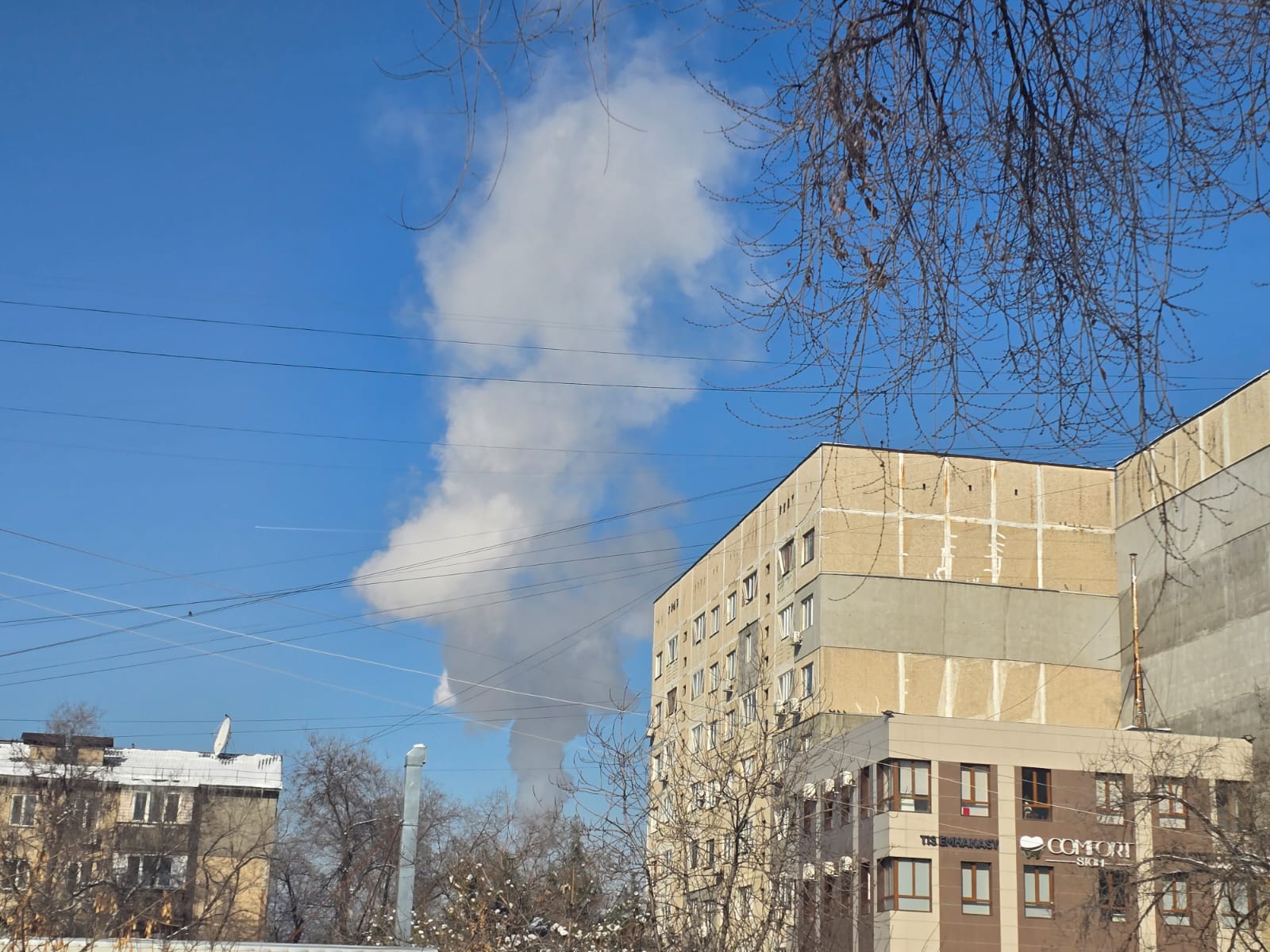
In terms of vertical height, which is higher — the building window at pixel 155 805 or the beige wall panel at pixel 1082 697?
the beige wall panel at pixel 1082 697

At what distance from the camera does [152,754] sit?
64.4m

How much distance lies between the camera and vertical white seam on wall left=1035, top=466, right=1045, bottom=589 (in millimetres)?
51969

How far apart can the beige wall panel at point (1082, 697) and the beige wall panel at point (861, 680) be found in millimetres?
6071

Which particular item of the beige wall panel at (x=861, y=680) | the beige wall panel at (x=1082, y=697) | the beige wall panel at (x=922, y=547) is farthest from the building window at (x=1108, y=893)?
the beige wall panel at (x=922, y=547)

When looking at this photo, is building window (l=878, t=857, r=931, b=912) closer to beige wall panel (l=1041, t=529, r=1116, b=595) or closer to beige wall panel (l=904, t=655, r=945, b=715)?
beige wall panel (l=904, t=655, r=945, b=715)

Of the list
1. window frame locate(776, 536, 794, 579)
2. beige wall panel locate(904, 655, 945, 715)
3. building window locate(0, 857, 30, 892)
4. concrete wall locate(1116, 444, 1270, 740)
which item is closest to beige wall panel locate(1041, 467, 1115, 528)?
concrete wall locate(1116, 444, 1270, 740)

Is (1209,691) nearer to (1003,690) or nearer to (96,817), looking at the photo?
(1003,690)

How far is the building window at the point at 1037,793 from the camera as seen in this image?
4331 centimetres

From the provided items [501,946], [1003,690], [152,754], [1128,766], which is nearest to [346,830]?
[152,754]

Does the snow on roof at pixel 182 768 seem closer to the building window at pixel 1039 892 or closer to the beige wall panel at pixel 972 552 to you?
the beige wall panel at pixel 972 552

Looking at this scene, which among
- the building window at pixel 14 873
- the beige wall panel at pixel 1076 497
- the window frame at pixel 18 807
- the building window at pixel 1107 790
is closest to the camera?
the building window at pixel 14 873

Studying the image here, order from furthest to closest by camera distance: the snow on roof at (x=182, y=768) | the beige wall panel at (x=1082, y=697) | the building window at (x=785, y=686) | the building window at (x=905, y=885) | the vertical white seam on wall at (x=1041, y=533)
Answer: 1. the snow on roof at (x=182, y=768)
2. the building window at (x=785, y=686)
3. the vertical white seam on wall at (x=1041, y=533)
4. the beige wall panel at (x=1082, y=697)
5. the building window at (x=905, y=885)

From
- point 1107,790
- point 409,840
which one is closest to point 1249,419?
point 1107,790

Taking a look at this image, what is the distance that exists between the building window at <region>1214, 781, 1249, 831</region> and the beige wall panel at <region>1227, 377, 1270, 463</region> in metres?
10.2
